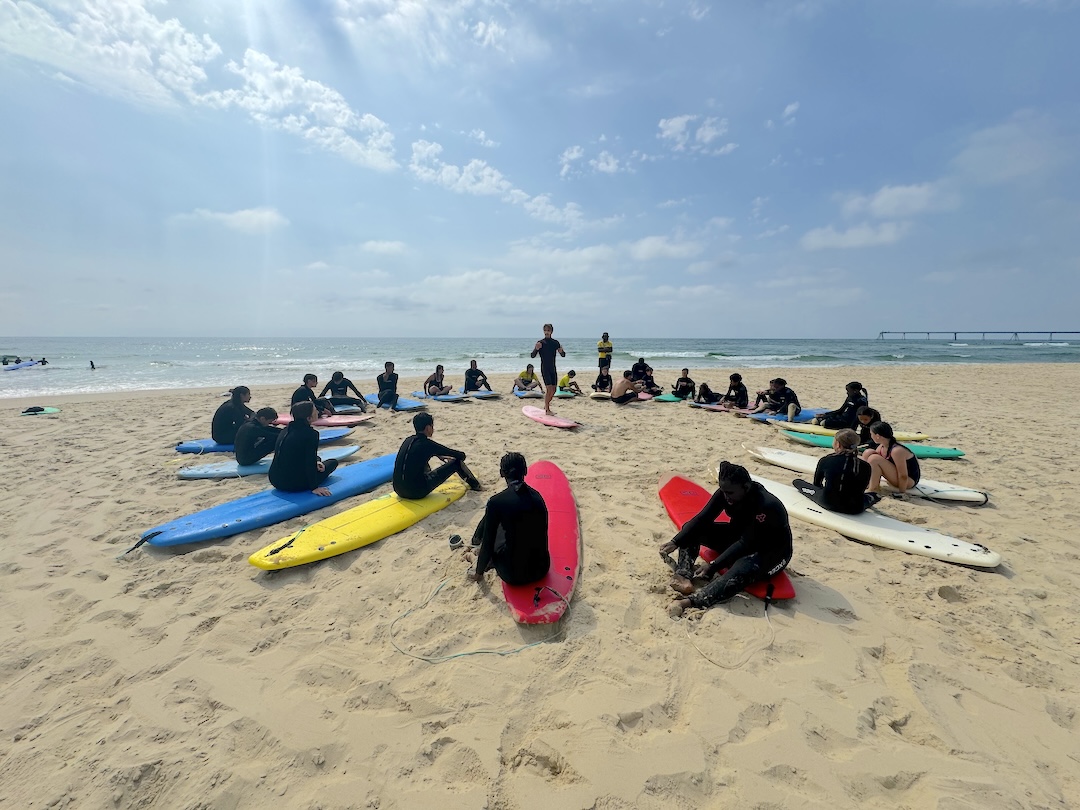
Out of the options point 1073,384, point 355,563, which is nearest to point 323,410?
point 355,563

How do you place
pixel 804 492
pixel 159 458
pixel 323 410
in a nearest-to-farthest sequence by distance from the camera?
pixel 804 492, pixel 159 458, pixel 323 410

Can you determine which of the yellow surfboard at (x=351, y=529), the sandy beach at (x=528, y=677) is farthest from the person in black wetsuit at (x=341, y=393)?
the yellow surfboard at (x=351, y=529)

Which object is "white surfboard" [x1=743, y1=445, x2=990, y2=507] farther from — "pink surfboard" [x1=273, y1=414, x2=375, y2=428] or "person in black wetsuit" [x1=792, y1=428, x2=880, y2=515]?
"pink surfboard" [x1=273, y1=414, x2=375, y2=428]

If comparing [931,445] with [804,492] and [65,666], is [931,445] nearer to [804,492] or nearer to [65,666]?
[804,492]

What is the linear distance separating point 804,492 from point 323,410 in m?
9.21

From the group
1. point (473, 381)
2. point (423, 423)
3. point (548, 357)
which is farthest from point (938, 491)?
point (473, 381)

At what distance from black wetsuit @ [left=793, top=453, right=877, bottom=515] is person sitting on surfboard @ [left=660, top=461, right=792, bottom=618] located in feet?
5.96

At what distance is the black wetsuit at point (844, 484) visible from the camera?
4.71m

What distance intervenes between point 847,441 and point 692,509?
1697mm

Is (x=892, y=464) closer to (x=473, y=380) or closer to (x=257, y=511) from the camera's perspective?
(x=257, y=511)

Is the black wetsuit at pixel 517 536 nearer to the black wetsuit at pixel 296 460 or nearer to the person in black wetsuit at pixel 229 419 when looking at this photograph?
the black wetsuit at pixel 296 460

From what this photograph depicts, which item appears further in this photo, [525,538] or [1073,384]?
[1073,384]

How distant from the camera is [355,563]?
4.09 metres

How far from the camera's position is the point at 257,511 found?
494 centimetres
